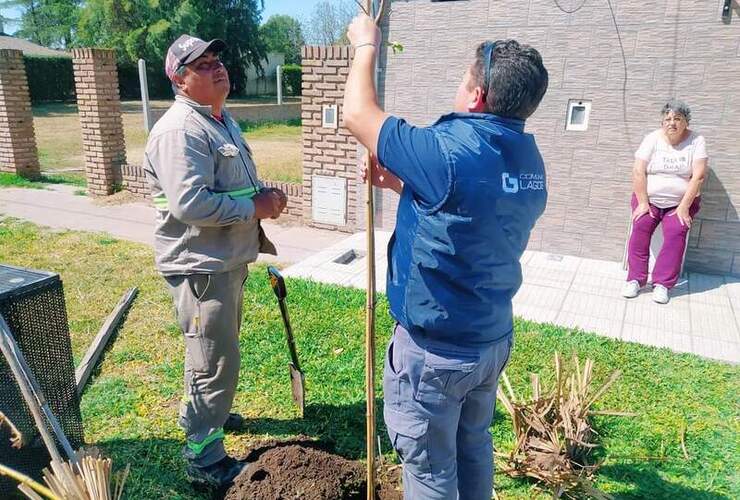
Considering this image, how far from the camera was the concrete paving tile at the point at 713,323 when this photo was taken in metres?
4.49

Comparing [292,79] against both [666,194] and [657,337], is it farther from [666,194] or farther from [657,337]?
[657,337]

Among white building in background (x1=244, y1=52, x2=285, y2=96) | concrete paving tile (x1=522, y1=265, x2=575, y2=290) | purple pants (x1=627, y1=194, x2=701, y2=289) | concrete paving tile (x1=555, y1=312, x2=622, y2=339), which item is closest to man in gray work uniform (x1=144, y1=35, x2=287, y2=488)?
concrete paving tile (x1=555, y1=312, x2=622, y2=339)

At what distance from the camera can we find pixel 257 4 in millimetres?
37500

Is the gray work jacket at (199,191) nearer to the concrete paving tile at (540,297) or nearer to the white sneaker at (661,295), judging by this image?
the concrete paving tile at (540,297)

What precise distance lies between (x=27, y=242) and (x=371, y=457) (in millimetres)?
5970

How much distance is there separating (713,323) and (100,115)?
8.13 meters

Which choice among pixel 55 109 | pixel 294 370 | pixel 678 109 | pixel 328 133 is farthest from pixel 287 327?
pixel 55 109

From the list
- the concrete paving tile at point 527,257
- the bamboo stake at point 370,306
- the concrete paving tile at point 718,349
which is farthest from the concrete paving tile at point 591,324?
the bamboo stake at point 370,306

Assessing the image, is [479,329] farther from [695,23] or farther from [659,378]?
[695,23]

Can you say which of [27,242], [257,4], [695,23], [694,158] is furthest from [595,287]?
[257,4]

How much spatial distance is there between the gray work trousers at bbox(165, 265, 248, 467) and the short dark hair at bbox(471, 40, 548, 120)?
1.47m

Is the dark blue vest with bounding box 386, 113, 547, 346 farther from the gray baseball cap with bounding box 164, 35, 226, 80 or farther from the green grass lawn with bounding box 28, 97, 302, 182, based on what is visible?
the green grass lawn with bounding box 28, 97, 302, 182

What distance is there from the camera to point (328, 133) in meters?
6.96

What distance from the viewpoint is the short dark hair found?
1.68 m
